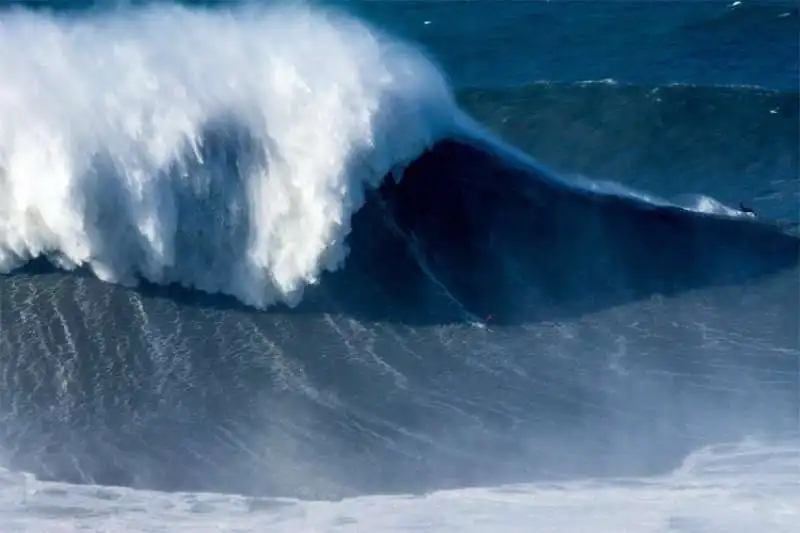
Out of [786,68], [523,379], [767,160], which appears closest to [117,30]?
[523,379]

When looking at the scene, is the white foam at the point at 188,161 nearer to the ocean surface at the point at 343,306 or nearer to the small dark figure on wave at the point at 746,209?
the ocean surface at the point at 343,306

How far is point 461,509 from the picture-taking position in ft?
24.5

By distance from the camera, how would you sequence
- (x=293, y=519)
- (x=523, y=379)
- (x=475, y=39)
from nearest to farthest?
(x=293, y=519), (x=523, y=379), (x=475, y=39)

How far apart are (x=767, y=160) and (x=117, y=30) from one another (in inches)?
293

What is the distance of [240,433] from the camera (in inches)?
328

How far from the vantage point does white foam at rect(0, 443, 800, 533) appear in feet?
23.9

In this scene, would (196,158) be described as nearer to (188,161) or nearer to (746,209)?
(188,161)

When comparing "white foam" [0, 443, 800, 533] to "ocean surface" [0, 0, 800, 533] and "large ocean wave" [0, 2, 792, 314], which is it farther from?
"large ocean wave" [0, 2, 792, 314]

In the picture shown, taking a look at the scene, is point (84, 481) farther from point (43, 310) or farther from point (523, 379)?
point (523, 379)

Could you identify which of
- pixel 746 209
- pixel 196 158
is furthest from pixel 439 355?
pixel 746 209

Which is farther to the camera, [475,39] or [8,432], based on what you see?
[475,39]

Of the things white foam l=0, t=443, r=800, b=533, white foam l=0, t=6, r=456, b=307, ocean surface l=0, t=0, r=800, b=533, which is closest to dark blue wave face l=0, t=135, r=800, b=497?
ocean surface l=0, t=0, r=800, b=533

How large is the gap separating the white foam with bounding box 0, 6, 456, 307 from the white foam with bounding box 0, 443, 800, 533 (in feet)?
8.62

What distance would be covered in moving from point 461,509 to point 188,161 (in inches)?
162
